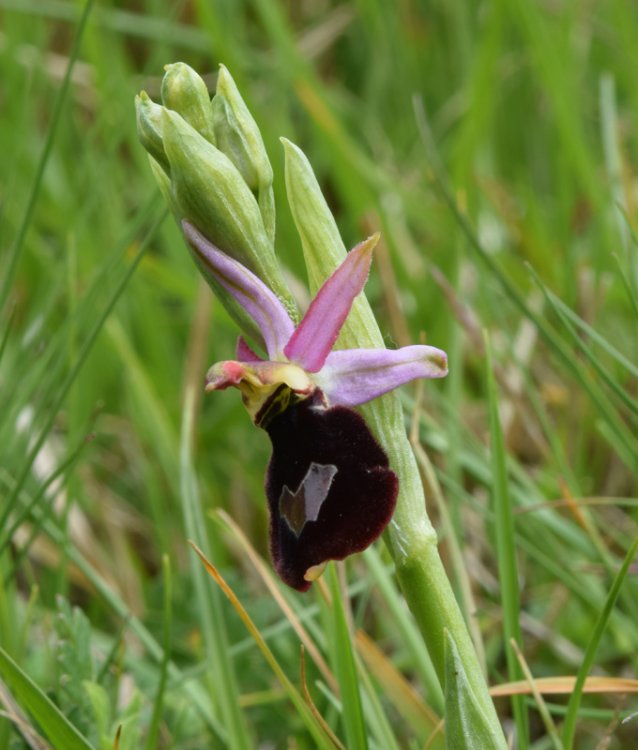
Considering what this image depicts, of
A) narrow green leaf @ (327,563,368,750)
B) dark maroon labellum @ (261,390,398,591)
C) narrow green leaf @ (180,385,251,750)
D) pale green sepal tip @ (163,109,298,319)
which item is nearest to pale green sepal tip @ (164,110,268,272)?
pale green sepal tip @ (163,109,298,319)

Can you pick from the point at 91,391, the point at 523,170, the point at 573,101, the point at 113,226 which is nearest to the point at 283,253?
the point at 113,226

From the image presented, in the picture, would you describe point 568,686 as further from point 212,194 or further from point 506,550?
point 212,194

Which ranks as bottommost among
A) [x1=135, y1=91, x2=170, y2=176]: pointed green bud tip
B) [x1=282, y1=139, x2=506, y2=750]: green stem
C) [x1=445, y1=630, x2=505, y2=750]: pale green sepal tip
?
[x1=445, y1=630, x2=505, y2=750]: pale green sepal tip

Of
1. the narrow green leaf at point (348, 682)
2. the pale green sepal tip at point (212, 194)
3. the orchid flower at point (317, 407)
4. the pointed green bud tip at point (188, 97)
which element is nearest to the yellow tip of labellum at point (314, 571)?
the orchid flower at point (317, 407)

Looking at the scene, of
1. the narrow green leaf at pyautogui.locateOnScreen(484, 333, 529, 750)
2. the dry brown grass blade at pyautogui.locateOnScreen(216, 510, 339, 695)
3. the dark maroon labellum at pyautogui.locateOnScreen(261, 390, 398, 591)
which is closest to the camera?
the dark maroon labellum at pyautogui.locateOnScreen(261, 390, 398, 591)

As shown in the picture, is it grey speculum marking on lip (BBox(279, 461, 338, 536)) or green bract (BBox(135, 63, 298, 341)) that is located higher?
green bract (BBox(135, 63, 298, 341))

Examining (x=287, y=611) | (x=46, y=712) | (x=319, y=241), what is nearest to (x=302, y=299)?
(x=287, y=611)

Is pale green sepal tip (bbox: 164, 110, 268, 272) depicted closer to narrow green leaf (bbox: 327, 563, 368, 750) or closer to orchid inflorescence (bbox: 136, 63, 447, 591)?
orchid inflorescence (bbox: 136, 63, 447, 591)
